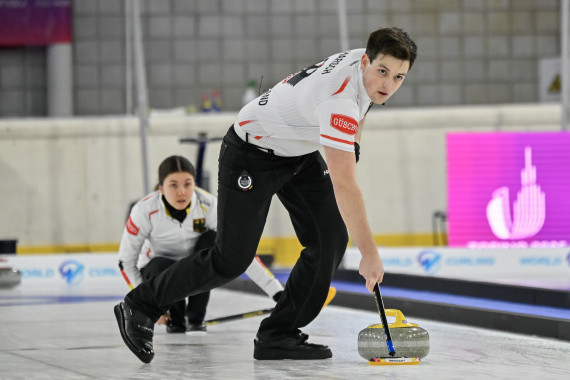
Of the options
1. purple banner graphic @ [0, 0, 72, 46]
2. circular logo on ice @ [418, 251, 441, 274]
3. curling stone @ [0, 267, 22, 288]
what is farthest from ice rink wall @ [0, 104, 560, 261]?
purple banner graphic @ [0, 0, 72, 46]

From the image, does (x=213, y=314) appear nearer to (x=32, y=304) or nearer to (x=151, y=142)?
(x=32, y=304)

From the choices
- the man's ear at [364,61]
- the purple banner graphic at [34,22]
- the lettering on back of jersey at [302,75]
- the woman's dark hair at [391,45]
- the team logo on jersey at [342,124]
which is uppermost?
the purple banner graphic at [34,22]

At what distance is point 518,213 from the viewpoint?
786 centimetres

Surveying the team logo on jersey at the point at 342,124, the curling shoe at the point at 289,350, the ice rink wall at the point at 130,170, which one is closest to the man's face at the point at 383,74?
the team logo on jersey at the point at 342,124

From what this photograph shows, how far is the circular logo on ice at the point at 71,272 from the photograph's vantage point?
314 inches

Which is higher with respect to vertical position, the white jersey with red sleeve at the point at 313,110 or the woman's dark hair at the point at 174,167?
the white jersey with red sleeve at the point at 313,110

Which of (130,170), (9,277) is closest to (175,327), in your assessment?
(9,277)

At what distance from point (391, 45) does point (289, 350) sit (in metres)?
1.10

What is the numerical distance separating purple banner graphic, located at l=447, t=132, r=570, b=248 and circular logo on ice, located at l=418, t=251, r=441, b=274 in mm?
176

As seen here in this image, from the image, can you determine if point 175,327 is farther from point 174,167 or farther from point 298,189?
point 298,189

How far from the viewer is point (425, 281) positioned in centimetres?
586

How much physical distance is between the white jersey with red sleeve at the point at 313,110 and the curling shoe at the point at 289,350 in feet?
2.12

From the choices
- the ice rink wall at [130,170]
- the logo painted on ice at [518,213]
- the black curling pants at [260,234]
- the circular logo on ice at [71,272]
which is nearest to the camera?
the black curling pants at [260,234]

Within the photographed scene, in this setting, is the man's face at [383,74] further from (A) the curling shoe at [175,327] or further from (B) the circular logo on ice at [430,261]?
(B) the circular logo on ice at [430,261]
